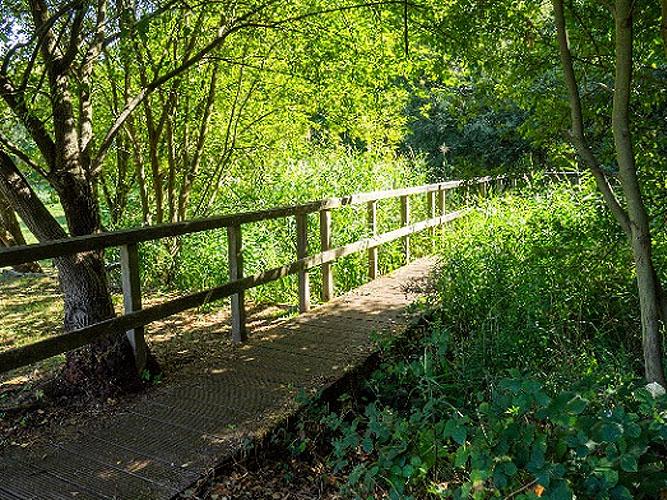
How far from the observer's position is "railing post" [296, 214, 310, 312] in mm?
6007

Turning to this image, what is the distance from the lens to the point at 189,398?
4.00 metres

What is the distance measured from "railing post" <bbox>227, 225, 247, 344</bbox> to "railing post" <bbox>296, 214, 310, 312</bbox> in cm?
101

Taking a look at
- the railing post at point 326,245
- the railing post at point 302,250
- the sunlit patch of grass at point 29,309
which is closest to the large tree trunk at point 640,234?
the railing post at point 302,250

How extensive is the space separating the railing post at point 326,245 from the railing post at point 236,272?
4.92 feet

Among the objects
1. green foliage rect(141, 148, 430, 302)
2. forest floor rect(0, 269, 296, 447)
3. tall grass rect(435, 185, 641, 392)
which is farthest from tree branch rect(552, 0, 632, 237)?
green foliage rect(141, 148, 430, 302)

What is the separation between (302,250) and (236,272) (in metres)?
1.13

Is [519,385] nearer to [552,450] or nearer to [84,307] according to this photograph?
[552,450]

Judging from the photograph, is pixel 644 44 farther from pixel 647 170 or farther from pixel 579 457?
pixel 579 457

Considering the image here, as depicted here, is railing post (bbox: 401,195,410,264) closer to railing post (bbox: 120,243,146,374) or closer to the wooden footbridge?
the wooden footbridge

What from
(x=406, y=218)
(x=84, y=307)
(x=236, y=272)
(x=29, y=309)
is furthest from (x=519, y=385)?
(x=29, y=309)

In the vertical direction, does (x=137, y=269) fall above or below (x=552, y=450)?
above

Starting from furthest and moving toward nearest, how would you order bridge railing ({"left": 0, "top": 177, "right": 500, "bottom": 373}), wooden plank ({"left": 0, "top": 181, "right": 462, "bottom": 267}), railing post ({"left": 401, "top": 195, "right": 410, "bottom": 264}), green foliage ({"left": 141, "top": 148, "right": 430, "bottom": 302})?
railing post ({"left": 401, "top": 195, "right": 410, "bottom": 264})
green foliage ({"left": 141, "top": 148, "right": 430, "bottom": 302})
bridge railing ({"left": 0, "top": 177, "right": 500, "bottom": 373})
wooden plank ({"left": 0, "top": 181, "right": 462, "bottom": 267})

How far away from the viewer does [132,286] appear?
409 centimetres

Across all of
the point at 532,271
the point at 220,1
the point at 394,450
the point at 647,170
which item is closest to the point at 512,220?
the point at 532,271
